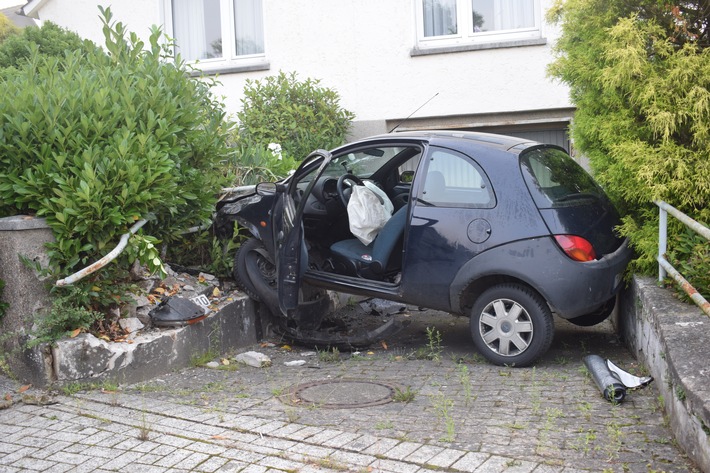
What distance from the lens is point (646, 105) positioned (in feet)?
21.5

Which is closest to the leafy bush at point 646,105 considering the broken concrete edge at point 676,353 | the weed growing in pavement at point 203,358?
the broken concrete edge at point 676,353

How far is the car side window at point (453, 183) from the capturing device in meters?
6.75

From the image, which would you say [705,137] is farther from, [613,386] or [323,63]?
[323,63]

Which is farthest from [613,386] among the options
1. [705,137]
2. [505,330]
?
[705,137]

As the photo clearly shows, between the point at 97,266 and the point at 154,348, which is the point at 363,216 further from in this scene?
the point at 97,266

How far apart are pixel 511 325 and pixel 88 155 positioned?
351 centimetres

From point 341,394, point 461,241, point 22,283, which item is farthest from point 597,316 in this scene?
point 22,283

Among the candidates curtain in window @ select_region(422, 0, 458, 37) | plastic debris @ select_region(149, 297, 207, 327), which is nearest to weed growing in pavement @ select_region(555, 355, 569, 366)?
plastic debris @ select_region(149, 297, 207, 327)

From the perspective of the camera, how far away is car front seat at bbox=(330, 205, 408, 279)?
23.7ft

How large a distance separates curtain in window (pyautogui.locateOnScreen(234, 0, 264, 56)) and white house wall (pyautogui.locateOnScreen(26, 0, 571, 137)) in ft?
1.55

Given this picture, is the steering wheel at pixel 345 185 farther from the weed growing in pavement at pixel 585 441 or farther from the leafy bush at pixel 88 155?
the weed growing in pavement at pixel 585 441

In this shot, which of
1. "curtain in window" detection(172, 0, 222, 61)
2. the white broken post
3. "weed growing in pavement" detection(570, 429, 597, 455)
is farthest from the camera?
"curtain in window" detection(172, 0, 222, 61)

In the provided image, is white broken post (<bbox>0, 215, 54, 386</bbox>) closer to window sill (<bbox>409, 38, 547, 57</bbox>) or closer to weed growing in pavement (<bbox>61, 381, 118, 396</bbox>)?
weed growing in pavement (<bbox>61, 381, 118, 396</bbox>)

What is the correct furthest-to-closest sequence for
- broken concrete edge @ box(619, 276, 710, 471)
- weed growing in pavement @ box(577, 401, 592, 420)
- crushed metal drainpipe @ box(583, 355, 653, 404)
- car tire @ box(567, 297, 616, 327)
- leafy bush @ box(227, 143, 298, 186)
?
1. leafy bush @ box(227, 143, 298, 186)
2. car tire @ box(567, 297, 616, 327)
3. crushed metal drainpipe @ box(583, 355, 653, 404)
4. weed growing in pavement @ box(577, 401, 592, 420)
5. broken concrete edge @ box(619, 276, 710, 471)
